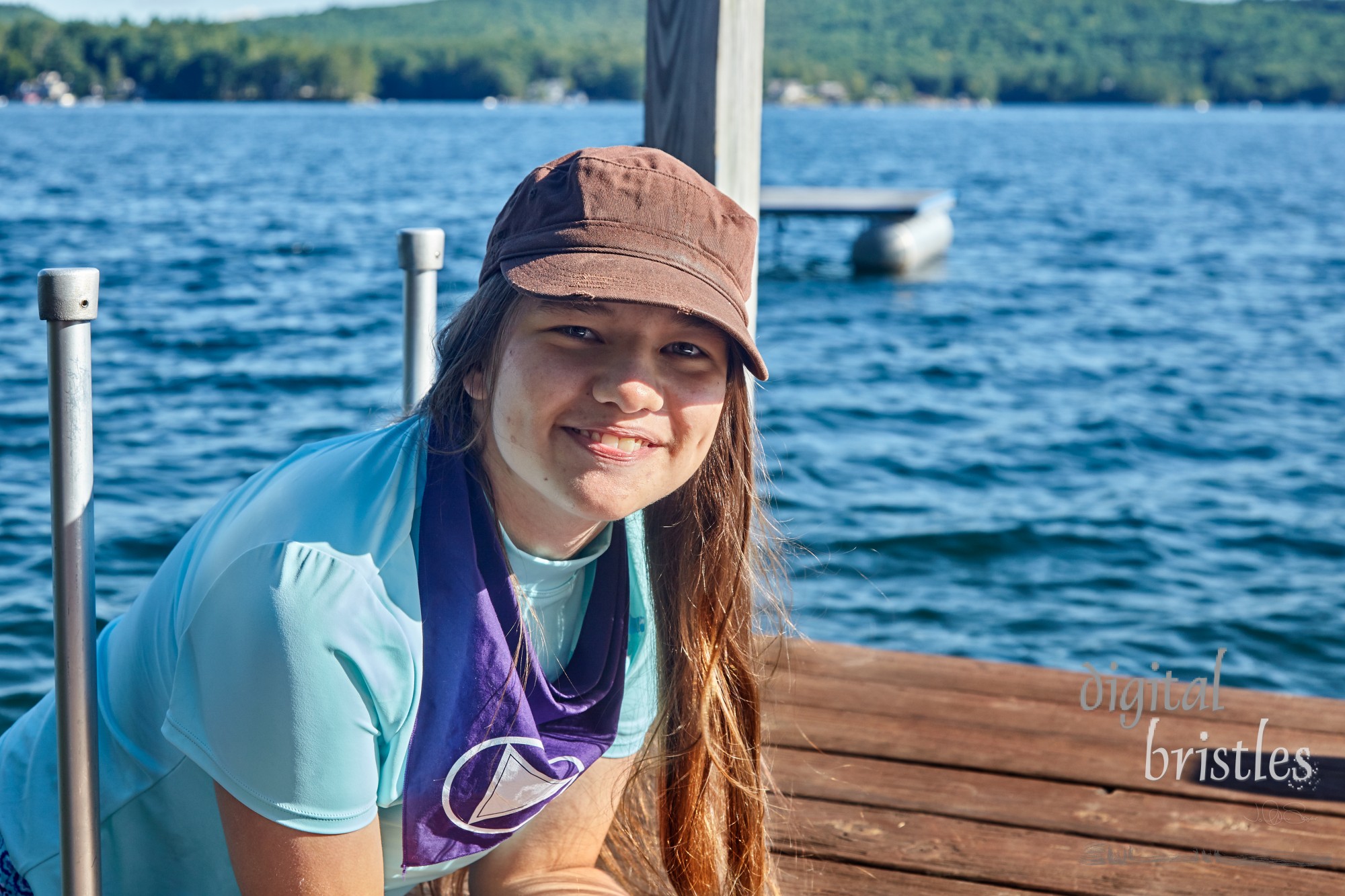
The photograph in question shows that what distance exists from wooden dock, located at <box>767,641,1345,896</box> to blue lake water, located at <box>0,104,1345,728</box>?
1245 mm

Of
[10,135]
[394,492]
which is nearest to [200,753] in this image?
[394,492]

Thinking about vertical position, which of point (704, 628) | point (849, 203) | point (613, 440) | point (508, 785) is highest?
point (613, 440)

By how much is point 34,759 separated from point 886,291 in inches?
718

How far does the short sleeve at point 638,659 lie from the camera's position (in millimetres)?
1946

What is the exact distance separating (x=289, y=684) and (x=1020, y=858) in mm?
1636

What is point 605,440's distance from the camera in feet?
5.27

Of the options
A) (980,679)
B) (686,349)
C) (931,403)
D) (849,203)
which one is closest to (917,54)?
(849,203)

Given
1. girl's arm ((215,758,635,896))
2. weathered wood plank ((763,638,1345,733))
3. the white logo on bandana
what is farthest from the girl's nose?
weathered wood plank ((763,638,1345,733))

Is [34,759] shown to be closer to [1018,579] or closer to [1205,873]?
[1205,873]

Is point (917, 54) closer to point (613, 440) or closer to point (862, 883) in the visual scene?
point (862, 883)

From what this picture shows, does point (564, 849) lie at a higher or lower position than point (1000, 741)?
higher

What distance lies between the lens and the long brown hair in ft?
5.72

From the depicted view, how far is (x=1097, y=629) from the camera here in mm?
7066

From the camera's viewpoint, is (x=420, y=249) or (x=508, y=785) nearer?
(x=508, y=785)
